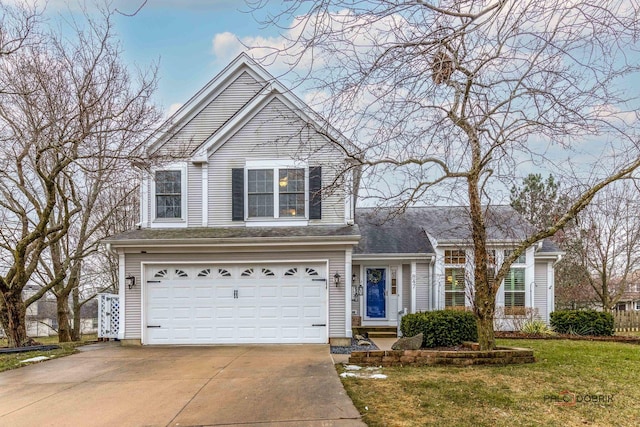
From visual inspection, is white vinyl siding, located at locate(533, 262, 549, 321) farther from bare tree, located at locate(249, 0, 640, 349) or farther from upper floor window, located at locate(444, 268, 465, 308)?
bare tree, located at locate(249, 0, 640, 349)

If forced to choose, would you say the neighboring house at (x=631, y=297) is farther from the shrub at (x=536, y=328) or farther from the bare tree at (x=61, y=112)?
the bare tree at (x=61, y=112)

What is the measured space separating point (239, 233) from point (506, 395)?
754 cm

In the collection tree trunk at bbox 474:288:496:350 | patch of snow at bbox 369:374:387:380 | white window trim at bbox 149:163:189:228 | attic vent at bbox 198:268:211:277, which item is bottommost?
patch of snow at bbox 369:374:387:380

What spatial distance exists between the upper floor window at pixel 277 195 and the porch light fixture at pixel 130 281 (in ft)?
11.5

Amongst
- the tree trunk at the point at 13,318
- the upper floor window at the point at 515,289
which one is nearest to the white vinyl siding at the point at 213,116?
the tree trunk at the point at 13,318

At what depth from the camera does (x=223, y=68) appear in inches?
503

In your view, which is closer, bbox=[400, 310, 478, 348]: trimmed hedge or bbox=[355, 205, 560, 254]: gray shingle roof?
bbox=[400, 310, 478, 348]: trimmed hedge

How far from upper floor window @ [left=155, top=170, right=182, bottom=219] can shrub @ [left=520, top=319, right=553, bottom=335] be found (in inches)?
440

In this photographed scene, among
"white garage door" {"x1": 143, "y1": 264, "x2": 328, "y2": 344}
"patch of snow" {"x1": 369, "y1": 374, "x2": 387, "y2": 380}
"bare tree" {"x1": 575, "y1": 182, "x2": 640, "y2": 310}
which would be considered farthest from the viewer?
"bare tree" {"x1": 575, "y1": 182, "x2": 640, "y2": 310}

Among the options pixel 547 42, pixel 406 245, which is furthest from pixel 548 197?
pixel 547 42

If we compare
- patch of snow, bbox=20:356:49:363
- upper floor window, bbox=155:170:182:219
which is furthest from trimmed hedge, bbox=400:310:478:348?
patch of snow, bbox=20:356:49:363

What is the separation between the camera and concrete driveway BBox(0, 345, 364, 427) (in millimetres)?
5020

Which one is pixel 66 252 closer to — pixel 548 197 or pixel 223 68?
pixel 223 68

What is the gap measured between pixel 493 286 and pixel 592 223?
13.4 m
